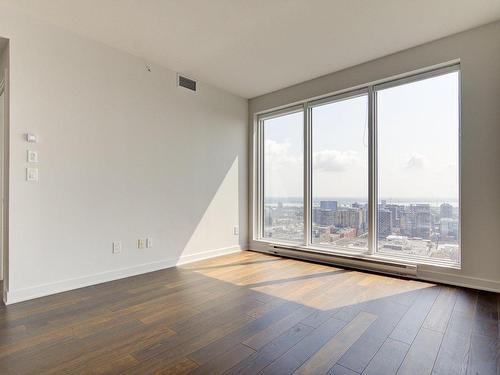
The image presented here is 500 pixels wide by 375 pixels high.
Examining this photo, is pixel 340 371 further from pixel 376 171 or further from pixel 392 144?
pixel 392 144

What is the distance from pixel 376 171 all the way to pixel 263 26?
2306 millimetres

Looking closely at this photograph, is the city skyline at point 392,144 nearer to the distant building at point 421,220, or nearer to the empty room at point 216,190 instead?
the empty room at point 216,190

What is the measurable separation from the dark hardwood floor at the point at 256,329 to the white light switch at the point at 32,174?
1.18m

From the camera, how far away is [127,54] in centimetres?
354

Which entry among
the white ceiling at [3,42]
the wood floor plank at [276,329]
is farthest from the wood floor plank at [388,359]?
the white ceiling at [3,42]

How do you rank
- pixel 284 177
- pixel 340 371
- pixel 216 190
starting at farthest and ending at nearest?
pixel 284 177
pixel 216 190
pixel 340 371

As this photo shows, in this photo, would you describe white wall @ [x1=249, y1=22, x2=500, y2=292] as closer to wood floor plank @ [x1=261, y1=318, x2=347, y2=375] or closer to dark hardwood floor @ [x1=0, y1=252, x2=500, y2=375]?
dark hardwood floor @ [x1=0, y1=252, x2=500, y2=375]

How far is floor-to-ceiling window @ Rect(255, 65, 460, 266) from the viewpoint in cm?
331

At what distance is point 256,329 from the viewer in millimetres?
2135

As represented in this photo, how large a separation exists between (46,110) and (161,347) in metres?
2.60

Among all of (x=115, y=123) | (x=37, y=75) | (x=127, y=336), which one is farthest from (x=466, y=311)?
(x=37, y=75)

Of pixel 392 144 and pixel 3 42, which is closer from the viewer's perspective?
pixel 3 42

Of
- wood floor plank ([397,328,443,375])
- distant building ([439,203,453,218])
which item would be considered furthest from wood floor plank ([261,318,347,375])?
distant building ([439,203,453,218])

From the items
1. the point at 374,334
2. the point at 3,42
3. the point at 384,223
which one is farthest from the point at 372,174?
the point at 3,42
